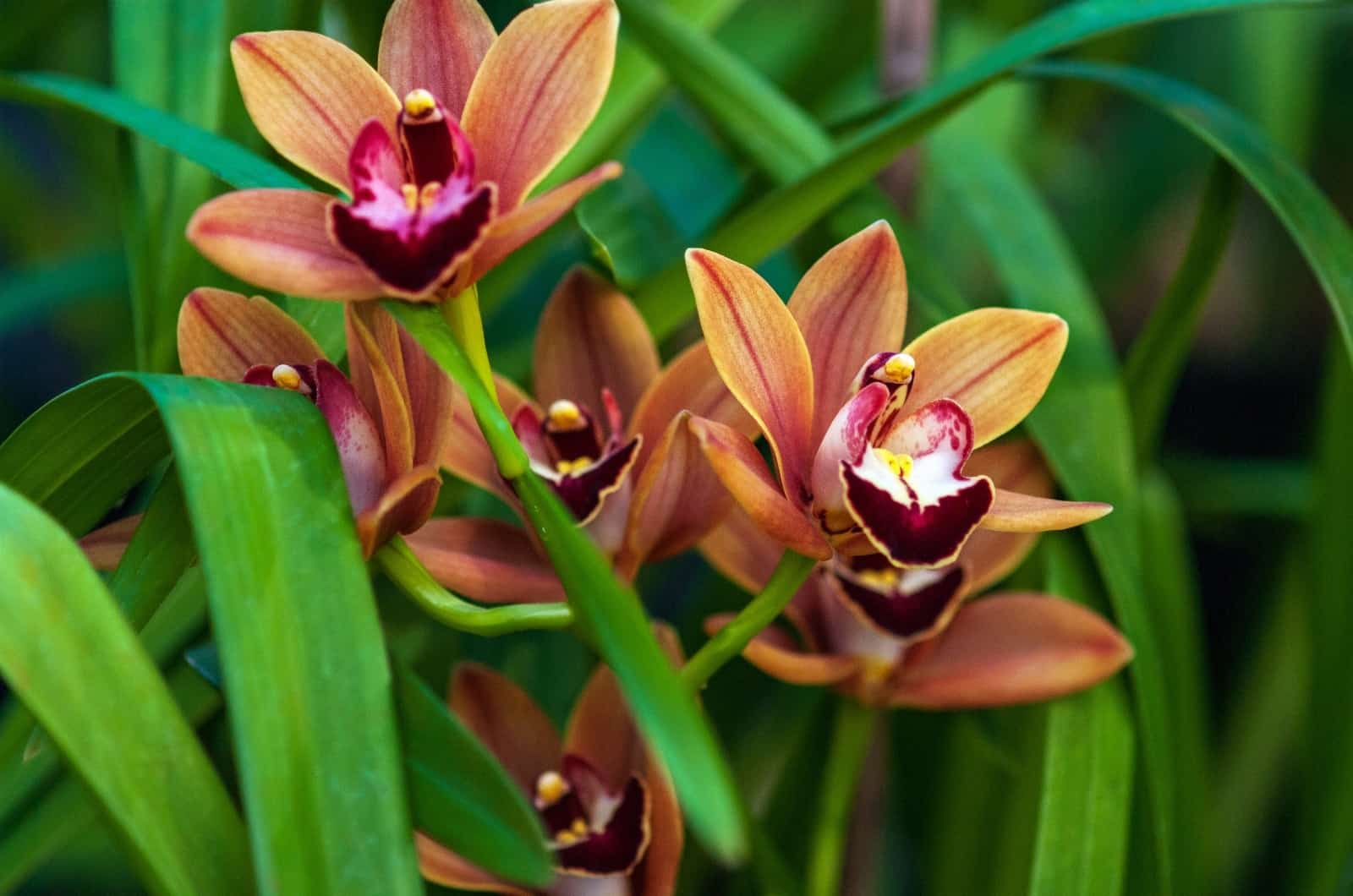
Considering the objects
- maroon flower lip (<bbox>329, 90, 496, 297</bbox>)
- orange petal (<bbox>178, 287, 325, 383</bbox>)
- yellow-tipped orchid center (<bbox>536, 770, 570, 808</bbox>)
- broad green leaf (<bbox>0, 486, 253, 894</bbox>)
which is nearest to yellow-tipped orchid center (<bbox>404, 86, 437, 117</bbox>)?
maroon flower lip (<bbox>329, 90, 496, 297</bbox>)

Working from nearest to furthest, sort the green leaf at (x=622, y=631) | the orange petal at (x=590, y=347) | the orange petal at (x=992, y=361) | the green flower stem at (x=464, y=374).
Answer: the green leaf at (x=622, y=631), the green flower stem at (x=464, y=374), the orange petal at (x=992, y=361), the orange petal at (x=590, y=347)

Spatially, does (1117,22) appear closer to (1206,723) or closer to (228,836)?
(228,836)

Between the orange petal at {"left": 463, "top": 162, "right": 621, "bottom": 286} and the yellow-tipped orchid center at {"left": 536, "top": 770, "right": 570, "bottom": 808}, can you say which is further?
the yellow-tipped orchid center at {"left": 536, "top": 770, "right": 570, "bottom": 808}

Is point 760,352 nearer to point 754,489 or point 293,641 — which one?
point 754,489

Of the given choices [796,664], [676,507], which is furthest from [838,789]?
[676,507]

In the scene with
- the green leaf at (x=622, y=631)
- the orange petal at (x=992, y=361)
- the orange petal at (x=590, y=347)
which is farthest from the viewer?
the orange petal at (x=590, y=347)

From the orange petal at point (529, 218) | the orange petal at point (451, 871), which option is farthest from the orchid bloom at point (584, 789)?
the orange petal at point (529, 218)

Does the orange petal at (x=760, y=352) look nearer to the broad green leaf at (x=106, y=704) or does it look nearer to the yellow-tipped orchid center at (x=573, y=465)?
the yellow-tipped orchid center at (x=573, y=465)

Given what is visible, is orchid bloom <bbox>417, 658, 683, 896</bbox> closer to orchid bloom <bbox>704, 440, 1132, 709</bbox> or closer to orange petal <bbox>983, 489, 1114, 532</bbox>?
orchid bloom <bbox>704, 440, 1132, 709</bbox>
